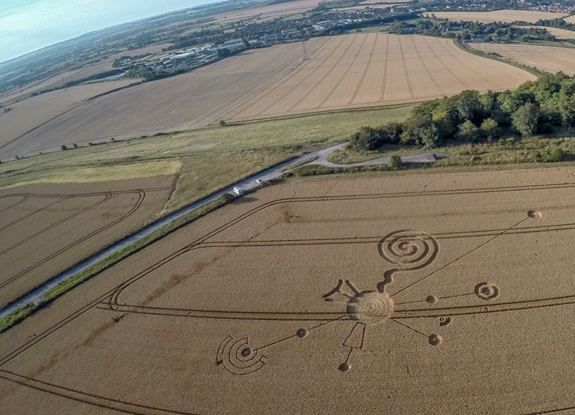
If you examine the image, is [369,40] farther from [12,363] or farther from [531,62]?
[12,363]

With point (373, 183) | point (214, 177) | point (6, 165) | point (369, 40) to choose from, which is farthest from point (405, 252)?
point (369, 40)

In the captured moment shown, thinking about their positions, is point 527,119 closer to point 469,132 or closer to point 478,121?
point 478,121

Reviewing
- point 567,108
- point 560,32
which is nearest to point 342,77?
point 567,108

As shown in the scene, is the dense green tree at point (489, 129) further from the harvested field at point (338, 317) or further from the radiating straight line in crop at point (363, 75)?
the radiating straight line in crop at point (363, 75)

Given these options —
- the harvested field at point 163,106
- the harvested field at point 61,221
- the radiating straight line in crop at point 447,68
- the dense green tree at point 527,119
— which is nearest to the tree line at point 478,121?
the dense green tree at point 527,119

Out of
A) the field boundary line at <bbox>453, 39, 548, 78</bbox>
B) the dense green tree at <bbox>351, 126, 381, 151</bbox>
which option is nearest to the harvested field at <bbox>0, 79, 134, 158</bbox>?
the dense green tree at <bbox>351, 126, 381, 151</bbox>

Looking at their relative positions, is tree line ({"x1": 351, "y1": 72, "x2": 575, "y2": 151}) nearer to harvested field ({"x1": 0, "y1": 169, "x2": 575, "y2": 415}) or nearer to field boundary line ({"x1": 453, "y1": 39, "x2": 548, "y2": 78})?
harvested field ({"x1": 0, "y1": 169, "x2": 575, "y2": 415})
